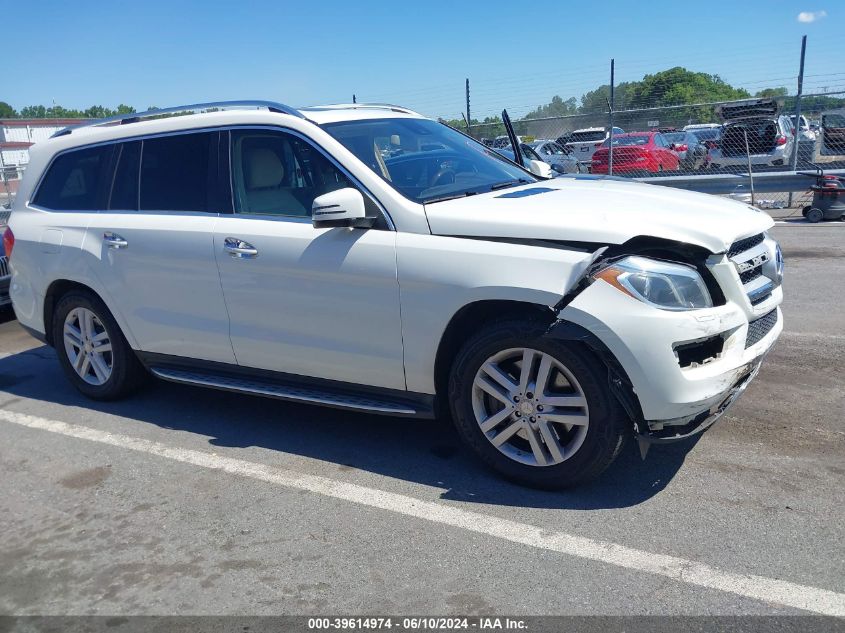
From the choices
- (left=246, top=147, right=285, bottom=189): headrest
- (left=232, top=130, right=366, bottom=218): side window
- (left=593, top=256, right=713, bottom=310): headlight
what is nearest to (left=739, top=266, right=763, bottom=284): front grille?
(left=593, top=256, right=713, bottom=310): headlight

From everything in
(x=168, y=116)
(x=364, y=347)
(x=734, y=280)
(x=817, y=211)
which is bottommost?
(x=817, y=211)

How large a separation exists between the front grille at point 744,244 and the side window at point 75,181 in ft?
13.4

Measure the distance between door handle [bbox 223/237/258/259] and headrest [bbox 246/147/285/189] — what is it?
0.38 metres

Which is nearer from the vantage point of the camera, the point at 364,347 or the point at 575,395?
the point at 575,395

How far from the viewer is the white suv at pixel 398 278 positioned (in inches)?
140

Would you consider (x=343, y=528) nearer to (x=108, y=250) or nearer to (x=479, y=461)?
(x=479, y=461)

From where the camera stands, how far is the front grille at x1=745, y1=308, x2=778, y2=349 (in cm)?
375

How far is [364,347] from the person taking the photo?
4.20 meters

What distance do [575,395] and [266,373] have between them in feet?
6.38

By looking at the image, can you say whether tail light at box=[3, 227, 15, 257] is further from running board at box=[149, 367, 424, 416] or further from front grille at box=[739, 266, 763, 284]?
front grille at box=[739, 266, 763, 284]

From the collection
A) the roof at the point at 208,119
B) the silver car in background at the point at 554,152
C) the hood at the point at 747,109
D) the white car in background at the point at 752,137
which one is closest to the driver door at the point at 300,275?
the roof at the point at 208,119

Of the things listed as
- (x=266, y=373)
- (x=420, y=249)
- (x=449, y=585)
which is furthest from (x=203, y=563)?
(x=420, y=249)

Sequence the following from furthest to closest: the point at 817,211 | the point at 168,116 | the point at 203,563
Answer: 1. the point at 817,211
2. the point at 168,116
3. the point at 203,563

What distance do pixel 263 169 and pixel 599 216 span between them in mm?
2071
